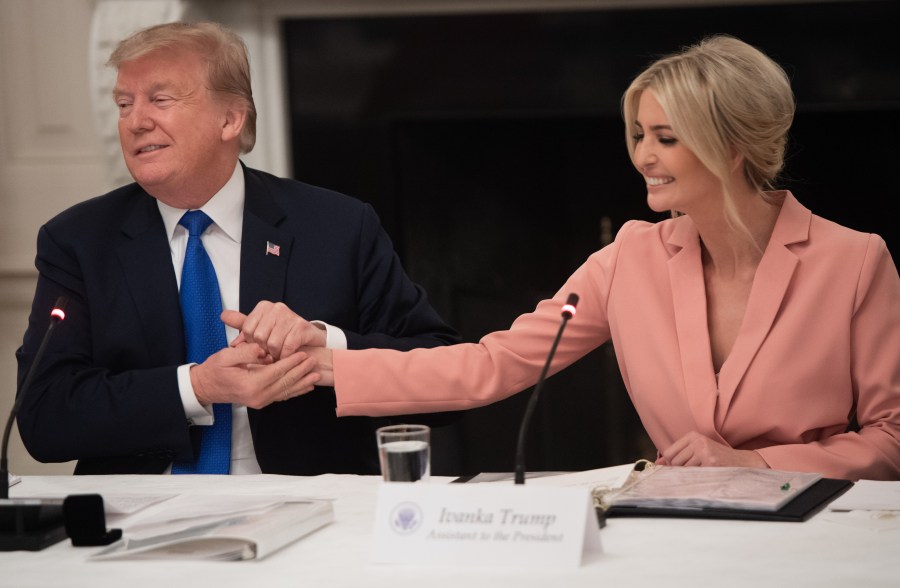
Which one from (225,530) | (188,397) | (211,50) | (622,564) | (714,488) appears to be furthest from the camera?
(211,50)

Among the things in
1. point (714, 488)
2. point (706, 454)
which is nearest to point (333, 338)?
point (706, 454)

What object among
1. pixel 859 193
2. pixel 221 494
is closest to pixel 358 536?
pixel 221 494

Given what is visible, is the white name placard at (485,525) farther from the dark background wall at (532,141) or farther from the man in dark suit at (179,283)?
the dark background wall at (532,141)

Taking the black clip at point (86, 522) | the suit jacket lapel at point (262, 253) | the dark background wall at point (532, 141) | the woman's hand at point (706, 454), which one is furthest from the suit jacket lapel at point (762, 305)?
the dark background wall at point (532, 141)

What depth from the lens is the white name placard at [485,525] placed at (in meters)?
1.26

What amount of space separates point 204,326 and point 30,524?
76 centimetres

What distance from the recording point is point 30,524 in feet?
4.83

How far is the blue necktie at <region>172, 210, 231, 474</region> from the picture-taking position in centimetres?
213

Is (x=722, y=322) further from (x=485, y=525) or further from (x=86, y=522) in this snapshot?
(x=86, y=522)

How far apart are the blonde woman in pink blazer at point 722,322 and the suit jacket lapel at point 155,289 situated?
7.8 inches

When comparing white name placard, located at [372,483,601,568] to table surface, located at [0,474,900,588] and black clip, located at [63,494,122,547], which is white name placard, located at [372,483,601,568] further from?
black clip, located at [63,494,122,547]

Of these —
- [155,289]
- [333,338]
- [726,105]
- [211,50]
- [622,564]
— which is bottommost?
[622,564]

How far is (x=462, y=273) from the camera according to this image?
365 cm

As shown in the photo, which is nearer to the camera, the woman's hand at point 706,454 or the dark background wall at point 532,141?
the woman's hand at point 706,454
